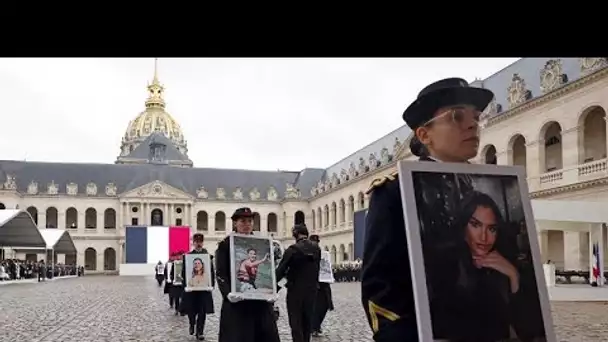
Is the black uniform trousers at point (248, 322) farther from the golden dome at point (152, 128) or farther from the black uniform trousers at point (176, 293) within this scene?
the golden dome at point (152, 128)

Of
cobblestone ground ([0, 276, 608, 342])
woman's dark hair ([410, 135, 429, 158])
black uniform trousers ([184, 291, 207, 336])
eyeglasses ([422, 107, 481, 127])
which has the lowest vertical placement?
cobblestone ground ([0, 276, 608, 342])

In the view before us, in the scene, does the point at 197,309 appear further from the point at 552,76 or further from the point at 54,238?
the point at 54,238

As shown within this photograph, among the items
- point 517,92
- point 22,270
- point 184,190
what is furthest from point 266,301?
point 184,190

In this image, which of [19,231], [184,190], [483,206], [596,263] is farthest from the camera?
[184,190]

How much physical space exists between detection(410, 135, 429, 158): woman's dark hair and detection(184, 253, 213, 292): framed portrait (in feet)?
31.9

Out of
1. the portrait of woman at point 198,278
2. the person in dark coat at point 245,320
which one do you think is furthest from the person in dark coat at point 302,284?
the portrait of woman at point 198,278

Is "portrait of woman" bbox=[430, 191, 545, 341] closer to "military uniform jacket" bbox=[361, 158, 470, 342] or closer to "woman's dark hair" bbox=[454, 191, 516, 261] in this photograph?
"woman's dark hair" bbox=[454, 191, 516, 261]

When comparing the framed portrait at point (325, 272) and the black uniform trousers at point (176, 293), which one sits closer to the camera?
the framed portrait at point (325, 272)

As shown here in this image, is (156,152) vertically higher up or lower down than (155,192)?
higher up

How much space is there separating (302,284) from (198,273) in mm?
3220

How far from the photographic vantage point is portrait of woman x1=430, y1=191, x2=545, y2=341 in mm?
2965

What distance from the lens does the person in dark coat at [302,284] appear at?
10000 millimetres

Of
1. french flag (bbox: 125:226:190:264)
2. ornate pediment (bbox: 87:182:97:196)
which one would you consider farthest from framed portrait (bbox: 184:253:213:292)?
ornate pediment (bbox: 87:182:97:196)

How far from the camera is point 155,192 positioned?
8881cm
